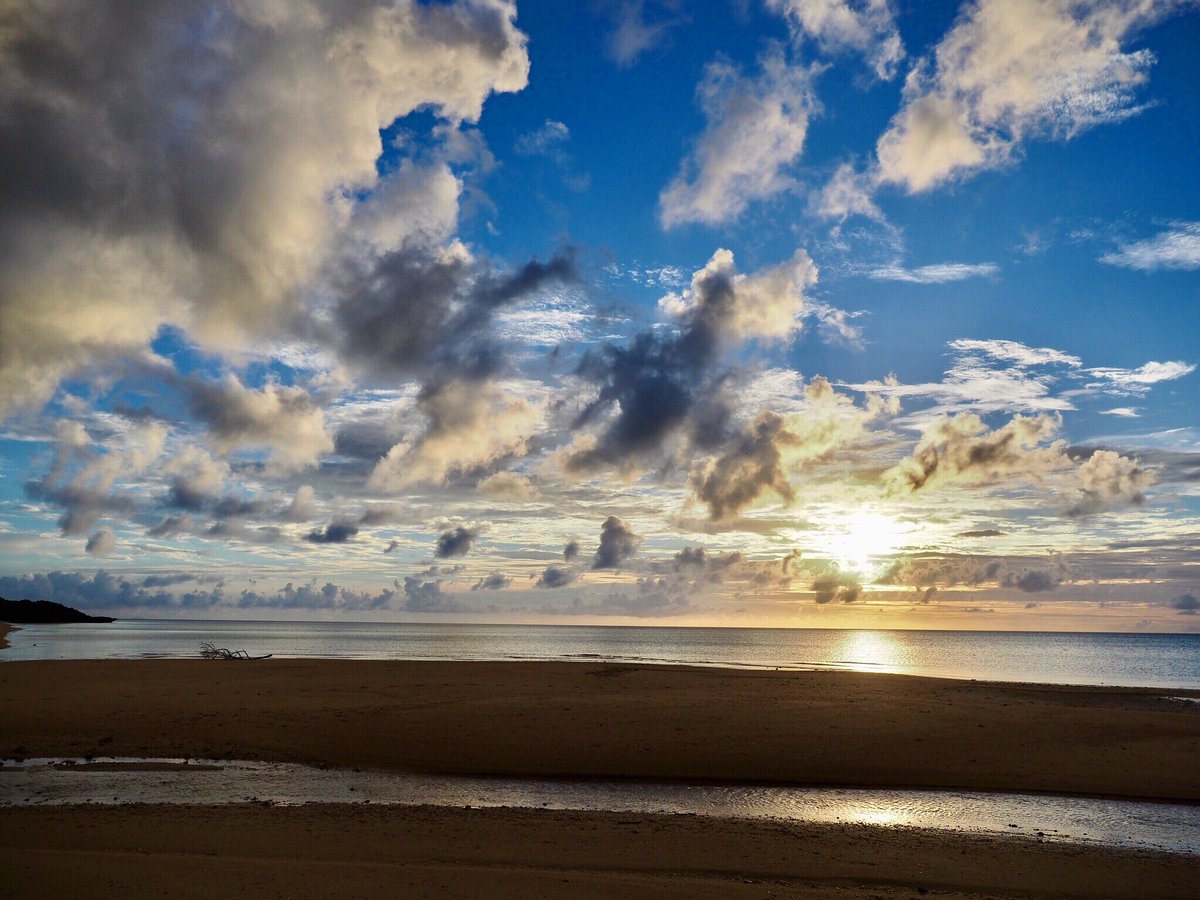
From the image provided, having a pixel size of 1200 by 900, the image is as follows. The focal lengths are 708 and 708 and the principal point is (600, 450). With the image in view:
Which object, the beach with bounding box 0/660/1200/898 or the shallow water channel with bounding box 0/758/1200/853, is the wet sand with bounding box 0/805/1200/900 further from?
the shallow water channel with bounding box 0/758/1200/853

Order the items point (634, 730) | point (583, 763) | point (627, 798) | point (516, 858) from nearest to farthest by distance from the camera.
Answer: point (516, 858), point (627, 798), point (583, 763), point (634, 730)

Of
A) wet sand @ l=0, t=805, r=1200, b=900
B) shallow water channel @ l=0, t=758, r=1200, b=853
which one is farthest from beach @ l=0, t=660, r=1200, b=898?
shallow water channel @ l=0, t=758, r=1200, b=853

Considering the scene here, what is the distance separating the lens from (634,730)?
25.2 metres

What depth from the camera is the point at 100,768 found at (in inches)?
776

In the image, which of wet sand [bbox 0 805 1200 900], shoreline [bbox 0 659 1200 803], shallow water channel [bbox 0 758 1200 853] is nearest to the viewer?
wet sand [bbox 0 805 1200 900]

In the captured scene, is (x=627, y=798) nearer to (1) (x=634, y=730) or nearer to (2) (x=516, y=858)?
(2) (x=516, y=858)

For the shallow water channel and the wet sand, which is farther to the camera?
the shallow water channel

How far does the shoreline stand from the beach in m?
0.14

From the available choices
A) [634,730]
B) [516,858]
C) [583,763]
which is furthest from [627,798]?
[634,730]

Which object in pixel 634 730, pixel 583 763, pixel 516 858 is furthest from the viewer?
pixel 634 730

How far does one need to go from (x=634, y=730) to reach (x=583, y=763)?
4562 millimetres

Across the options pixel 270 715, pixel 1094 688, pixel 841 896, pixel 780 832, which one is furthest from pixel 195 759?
pixel 1094 688

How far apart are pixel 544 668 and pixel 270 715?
25003 millimetres

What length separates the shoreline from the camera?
20.5 metres
